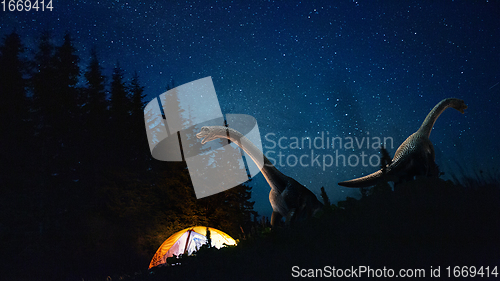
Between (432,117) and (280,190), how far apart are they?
383 cm

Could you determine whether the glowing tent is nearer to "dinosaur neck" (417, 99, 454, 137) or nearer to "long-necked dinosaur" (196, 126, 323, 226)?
"long-necked dinosaur" (196, 126, 323, 226)

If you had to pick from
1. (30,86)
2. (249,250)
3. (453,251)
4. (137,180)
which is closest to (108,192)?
(137,180)

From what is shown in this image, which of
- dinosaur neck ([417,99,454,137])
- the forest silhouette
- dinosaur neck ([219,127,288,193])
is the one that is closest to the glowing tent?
the forest silhouette

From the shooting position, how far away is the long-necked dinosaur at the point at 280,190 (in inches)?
208

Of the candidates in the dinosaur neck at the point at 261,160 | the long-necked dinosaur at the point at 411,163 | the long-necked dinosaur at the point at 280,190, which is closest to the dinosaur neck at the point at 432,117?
the long-necked dinosaur at the point at 411,163

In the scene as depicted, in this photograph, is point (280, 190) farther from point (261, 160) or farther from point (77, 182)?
point (77, 182)

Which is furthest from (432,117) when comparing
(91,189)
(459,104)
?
(91,189)

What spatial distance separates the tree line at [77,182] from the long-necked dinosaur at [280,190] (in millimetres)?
8777

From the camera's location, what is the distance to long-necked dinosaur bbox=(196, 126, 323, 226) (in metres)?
5.29

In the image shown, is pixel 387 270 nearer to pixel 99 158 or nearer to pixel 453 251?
pixel 453 251

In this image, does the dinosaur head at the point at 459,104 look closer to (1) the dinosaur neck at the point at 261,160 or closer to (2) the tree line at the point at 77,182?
(1) the dinosaur neck at the point at 261,160

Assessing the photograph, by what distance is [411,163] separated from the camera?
5.38 meters

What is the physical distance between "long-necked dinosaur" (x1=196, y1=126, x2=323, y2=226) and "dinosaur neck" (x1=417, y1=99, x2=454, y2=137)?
110 inches

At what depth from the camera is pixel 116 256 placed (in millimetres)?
14062
